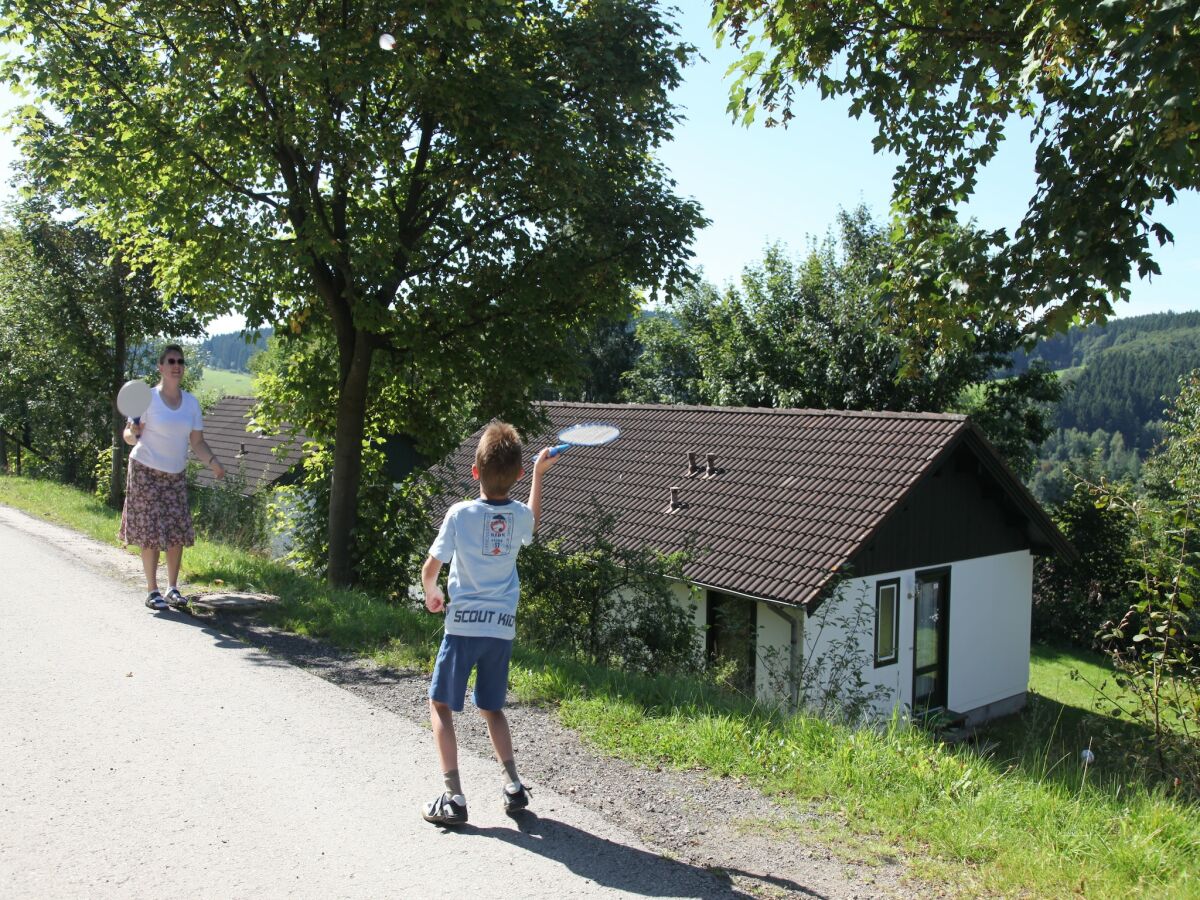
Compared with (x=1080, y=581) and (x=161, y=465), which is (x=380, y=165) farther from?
(x=1080, y=581)

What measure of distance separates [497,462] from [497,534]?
307mm

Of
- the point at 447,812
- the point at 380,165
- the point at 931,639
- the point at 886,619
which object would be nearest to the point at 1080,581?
the point at 931,639

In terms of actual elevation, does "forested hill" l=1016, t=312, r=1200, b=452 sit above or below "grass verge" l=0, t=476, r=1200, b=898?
above

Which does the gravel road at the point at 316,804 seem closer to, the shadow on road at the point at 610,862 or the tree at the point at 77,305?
the shadow on road at the point at 610,862

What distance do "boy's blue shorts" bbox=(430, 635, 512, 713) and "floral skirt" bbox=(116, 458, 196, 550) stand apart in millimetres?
4579

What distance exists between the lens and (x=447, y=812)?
3916 millimetres

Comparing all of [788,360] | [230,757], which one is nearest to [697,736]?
[230,757]

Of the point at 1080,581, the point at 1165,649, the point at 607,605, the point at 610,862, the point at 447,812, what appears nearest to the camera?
the point at 610,862

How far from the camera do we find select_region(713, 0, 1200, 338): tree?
659 centimetres

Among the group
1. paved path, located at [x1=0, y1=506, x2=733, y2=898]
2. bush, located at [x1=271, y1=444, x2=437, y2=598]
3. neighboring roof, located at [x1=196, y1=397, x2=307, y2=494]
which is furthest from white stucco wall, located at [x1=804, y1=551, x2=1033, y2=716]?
neighboring roof, located at [x1=196, y1=397, x2=307, y2=494]

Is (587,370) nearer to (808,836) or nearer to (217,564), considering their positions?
(217,564)

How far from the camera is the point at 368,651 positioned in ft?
21.9

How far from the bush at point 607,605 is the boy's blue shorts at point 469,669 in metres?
4.91

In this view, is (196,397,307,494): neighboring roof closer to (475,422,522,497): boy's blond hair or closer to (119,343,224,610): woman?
(119,343,224,610): woman
